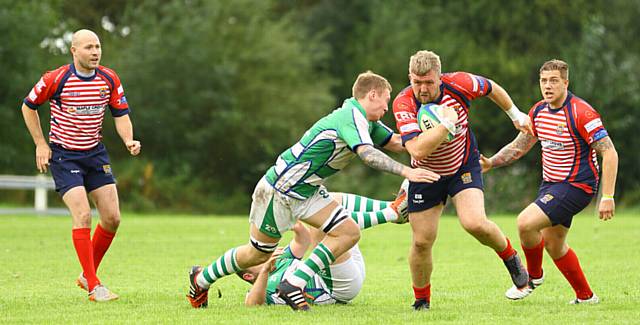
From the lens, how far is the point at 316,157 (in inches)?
314

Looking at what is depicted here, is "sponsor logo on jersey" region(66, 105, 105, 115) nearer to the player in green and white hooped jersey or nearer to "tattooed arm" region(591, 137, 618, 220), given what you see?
the player in green and white hooped jersey

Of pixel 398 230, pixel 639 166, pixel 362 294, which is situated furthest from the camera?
pixel 639 166

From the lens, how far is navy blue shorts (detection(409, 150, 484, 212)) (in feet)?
27.4

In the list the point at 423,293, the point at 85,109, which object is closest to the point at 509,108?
the point at 423,293

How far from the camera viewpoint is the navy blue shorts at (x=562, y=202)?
833cm

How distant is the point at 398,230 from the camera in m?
20.7

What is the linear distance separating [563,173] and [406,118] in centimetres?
152

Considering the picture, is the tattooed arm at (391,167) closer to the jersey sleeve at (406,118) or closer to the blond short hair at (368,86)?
the jersey sleeve at (406,118)

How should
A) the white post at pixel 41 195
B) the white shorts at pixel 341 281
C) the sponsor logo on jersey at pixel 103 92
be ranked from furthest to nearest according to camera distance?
1. the white post at pixel 41 195
2. the sponsor logo on jersey at pixel 103 92
3. the white shorts at pixel 341 281

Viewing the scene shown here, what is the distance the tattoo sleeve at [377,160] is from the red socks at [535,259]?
1790 millimetres

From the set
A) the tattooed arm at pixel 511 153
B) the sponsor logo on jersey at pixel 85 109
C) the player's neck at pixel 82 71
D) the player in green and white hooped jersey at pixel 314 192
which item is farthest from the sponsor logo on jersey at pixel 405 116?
the player's neck at pixel 82 71

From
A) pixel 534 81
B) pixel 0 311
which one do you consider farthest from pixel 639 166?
pixel 0 311

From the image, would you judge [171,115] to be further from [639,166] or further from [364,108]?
[364,108]

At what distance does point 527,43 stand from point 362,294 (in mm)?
37929
